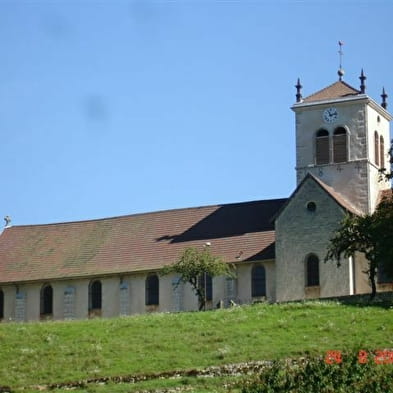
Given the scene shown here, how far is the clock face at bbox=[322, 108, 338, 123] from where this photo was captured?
274ft

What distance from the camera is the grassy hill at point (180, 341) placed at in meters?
55.4

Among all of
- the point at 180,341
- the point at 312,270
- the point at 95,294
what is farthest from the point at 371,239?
the point at 95,294

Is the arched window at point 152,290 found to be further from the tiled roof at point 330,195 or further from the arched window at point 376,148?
the arched window at point 376,148

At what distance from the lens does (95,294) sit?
8762 cm

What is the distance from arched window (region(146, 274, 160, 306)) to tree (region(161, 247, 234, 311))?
216 inches

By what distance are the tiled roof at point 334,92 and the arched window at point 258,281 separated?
11153 millimetres

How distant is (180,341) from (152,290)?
25.3 meters

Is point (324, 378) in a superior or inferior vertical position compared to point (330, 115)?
inferior

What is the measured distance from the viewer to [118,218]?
92.6 metres

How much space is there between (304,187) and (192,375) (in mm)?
27908

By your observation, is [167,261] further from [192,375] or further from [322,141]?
[192,375]

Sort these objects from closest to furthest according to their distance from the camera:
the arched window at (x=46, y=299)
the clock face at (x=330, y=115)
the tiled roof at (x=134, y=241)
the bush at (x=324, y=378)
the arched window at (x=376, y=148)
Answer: the bush at (x=324, y=378) < the clock face at (x=330, y=115) < the arched window at (x=376, y=148) < the tiled roof at (x=134, y=241) < the arched window at (x=46, y=299)

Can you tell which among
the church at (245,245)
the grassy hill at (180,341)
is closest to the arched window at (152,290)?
the church at (245,245)

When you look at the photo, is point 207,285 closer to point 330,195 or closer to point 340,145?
point 330,195
